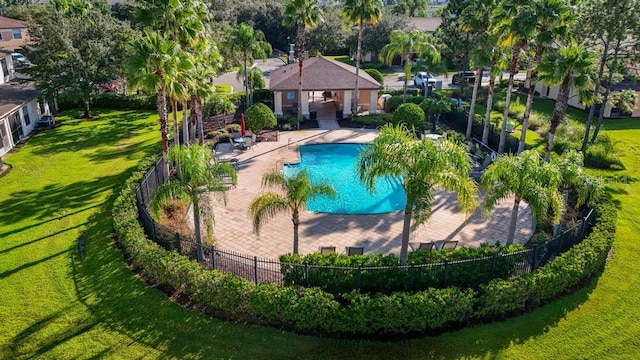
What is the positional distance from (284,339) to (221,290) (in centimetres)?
254

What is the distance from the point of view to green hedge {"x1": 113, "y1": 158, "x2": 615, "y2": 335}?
13703mm

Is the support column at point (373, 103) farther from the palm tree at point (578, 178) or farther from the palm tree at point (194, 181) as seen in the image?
the palm tree at point (194, 181)

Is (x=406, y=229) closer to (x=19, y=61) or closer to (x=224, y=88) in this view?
(x=224, y=88)

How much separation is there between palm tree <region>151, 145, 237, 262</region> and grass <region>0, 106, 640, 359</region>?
10.5 feet

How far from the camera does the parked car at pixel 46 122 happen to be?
117 feet

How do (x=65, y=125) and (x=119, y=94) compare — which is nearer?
(x=65, y=125)

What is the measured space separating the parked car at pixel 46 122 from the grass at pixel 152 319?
1603cm

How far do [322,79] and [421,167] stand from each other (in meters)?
26.5

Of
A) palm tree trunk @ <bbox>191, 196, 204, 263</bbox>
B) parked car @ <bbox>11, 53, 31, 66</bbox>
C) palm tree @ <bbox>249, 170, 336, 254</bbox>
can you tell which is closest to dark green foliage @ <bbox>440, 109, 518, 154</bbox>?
palm tree @ <bbox>249, 170, 336, 254</bbox>

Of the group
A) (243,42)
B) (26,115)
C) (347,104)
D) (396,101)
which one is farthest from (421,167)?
(26,115)

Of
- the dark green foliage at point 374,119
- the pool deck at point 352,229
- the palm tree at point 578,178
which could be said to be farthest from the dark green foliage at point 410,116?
the palm tree at point 578,178

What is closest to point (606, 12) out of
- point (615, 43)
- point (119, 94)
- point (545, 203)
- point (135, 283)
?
point (615, 43)

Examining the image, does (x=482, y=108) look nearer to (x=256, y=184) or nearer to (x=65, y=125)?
(x=256, y=184)

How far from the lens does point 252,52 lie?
124 feet
